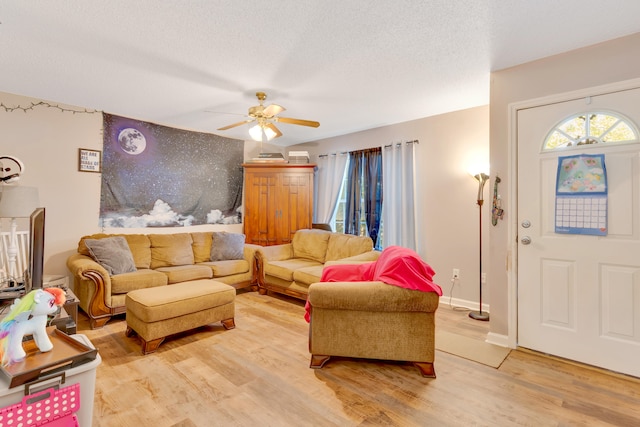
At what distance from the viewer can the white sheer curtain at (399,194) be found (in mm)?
4086

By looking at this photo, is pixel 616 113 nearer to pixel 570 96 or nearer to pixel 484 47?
pixel 570 96

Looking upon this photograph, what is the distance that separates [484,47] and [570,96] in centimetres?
81

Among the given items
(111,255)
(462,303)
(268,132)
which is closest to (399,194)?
(462,303)

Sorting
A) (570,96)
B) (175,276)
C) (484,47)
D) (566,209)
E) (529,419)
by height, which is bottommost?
(529,419)

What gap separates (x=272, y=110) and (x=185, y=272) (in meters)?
2.24

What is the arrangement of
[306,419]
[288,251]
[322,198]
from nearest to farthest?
[306,419], [288,251], [322,198]

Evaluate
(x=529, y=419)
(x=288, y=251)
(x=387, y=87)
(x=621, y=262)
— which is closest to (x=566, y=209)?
(x=621, y=262)

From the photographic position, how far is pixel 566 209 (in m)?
2.38

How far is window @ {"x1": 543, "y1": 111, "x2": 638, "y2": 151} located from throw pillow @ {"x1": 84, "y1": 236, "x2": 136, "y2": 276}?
4341mm

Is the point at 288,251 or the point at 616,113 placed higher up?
the point at 616,113

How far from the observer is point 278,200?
16.0ft

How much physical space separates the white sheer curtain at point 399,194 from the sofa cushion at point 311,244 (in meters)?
0.90

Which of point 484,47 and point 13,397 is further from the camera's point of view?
point 484,47

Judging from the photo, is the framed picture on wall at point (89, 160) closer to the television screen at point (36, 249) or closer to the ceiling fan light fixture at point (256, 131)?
the ceiling fan light fixture at point (256, 131)
